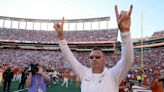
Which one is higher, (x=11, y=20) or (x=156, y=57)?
(x=11, y=20)

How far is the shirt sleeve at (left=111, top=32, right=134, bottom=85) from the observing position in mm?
2779

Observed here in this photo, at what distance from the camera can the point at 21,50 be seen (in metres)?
72.3

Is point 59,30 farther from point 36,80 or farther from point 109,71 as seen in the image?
point 36,80

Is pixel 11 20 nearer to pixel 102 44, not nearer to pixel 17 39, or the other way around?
pixel 17 39

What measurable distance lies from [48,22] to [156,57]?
3860 cm

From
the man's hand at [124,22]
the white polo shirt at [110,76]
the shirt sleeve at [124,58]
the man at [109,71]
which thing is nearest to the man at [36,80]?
the man at [109,71]

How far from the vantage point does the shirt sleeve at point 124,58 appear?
2779 millimetres

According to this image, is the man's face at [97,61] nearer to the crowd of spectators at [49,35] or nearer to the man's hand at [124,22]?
the man's hand at [124,22]

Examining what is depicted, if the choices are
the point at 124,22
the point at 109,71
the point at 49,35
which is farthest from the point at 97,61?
the point at 49,35

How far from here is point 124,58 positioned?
2900 mm

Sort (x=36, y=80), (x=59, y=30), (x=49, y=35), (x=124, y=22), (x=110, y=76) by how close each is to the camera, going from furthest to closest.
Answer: (x=49, y=35) < (x=36, y=80) < (x=59, y=30) < (x=110, y=76) < (x=124, y=22)

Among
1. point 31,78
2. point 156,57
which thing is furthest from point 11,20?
point 31,78

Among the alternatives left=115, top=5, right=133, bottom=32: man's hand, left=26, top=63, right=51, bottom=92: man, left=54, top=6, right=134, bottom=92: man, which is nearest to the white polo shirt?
left=54, top=6, right=134, bottom=92: man

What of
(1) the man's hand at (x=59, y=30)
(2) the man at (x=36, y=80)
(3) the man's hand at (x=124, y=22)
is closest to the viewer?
(3) the man's hand at (x=124, y=22)
